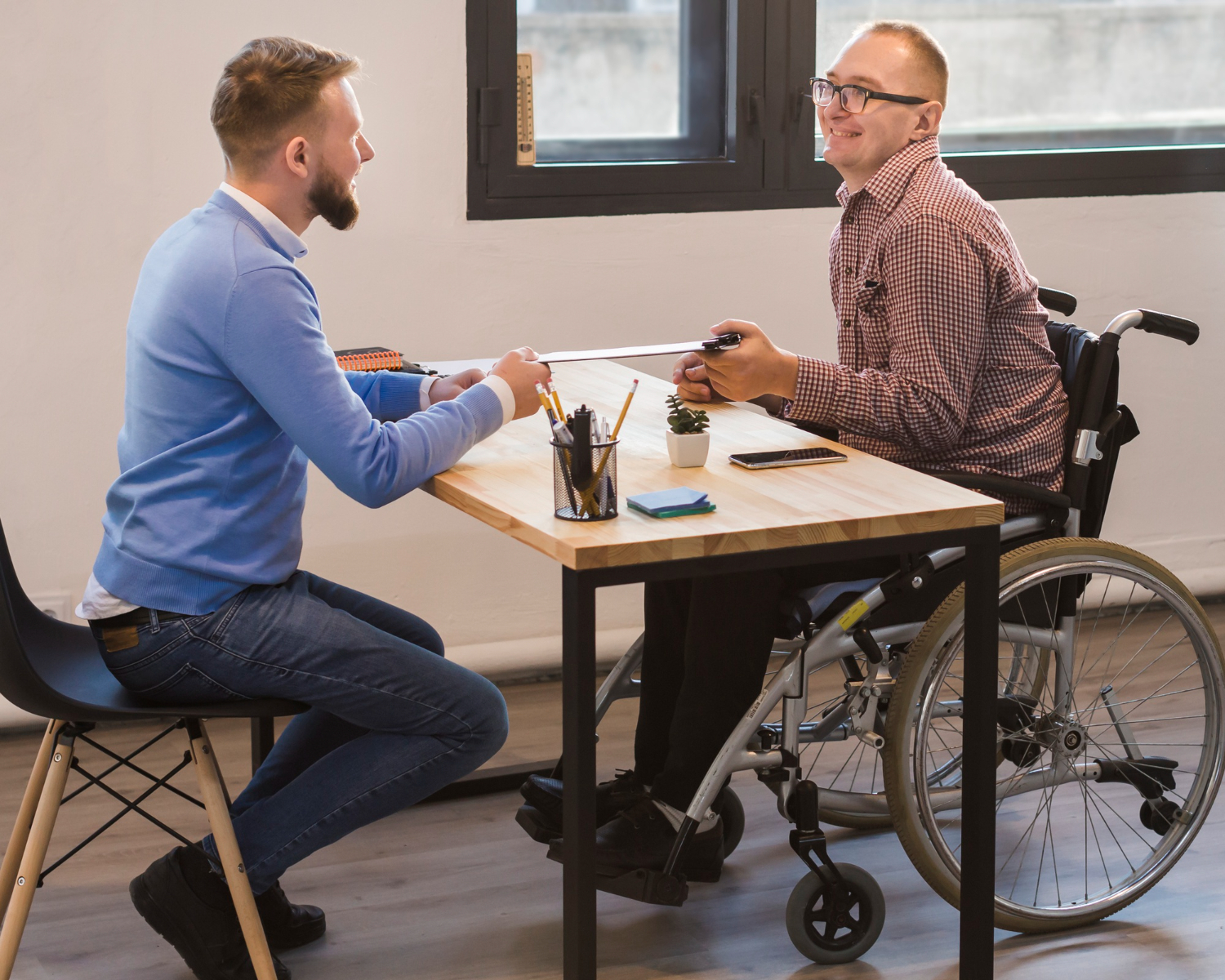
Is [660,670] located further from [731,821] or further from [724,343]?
[724,343]

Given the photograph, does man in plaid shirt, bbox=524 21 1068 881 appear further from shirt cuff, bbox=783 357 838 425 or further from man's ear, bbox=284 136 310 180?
man's ear, bbox=284 136 310 180

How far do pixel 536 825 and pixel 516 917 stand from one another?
150mm

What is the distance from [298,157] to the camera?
6.33 ft

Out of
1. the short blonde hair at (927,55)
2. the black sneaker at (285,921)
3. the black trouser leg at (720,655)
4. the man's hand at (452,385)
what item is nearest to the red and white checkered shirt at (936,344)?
the short blonde hair at (927,55)

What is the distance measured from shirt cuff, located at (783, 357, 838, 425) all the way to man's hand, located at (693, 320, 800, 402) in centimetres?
1

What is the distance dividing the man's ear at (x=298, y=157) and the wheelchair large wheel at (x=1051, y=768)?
3.46 ft

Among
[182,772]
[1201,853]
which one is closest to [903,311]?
[1201,853]

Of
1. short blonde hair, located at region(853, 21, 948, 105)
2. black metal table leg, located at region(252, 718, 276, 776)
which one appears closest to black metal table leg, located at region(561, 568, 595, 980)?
black metal table leg, located at region(252, 718, 276, 776)

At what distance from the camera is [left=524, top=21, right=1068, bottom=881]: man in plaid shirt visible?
2123 millimetres

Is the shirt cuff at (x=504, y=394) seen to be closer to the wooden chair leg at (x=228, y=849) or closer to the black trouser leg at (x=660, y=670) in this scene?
the black trouser leg at (x=660, y=670)

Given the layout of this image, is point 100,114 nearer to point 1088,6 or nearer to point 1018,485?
point 1018,485

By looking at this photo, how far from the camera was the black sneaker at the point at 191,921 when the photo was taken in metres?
2.01

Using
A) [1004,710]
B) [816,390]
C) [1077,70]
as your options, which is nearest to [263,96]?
[816,390]

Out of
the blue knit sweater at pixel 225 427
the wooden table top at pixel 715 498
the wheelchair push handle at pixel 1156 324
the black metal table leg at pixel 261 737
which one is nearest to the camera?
the wooden table top at pixel 715 498
